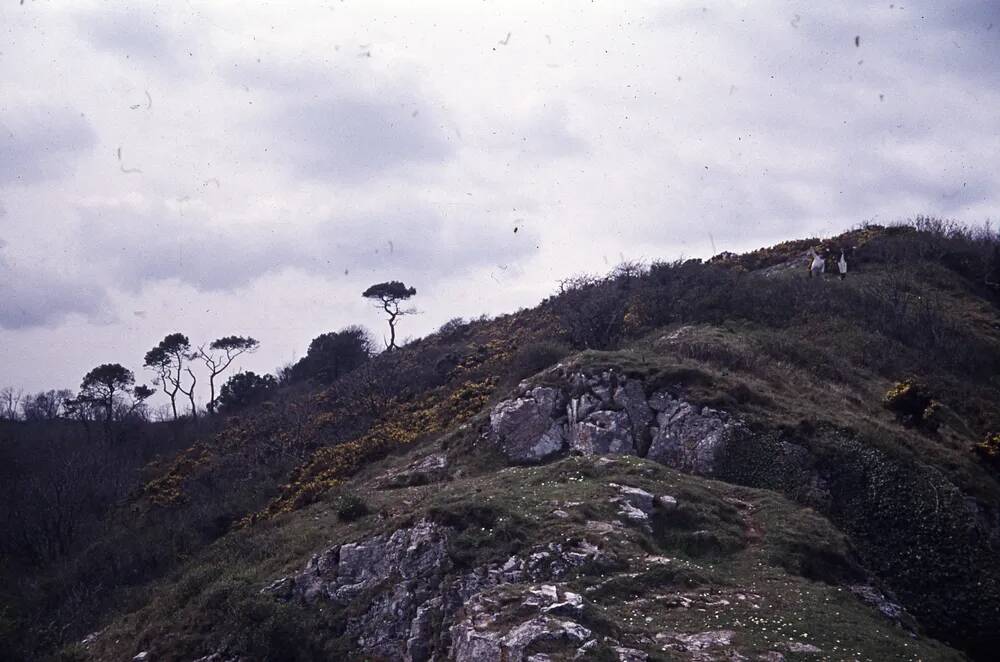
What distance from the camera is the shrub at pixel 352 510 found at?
21.8 meters

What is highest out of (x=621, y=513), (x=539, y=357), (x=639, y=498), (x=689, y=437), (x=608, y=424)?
(x=539, y=357)

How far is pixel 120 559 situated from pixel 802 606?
21.2 metres

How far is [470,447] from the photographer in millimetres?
25750

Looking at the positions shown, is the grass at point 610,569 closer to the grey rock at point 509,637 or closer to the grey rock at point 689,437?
the grey rock at point 509,637

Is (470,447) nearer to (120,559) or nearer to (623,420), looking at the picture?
(623,420)

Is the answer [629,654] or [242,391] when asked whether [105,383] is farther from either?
[629,654]

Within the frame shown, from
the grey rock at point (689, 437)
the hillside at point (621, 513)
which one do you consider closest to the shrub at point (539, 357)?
the hillside at point (621, 513)

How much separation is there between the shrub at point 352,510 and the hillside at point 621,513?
0.08 m

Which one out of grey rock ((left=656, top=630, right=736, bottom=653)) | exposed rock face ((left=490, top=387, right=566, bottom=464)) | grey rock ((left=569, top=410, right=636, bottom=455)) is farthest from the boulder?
exposed rock face ((left=490, top=387, right=566, bottom=464))

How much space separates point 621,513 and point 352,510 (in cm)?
786

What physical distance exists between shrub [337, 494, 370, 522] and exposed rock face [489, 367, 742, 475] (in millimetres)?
4908

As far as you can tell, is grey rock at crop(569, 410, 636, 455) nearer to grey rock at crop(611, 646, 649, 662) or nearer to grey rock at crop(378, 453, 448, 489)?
grey rock at crop(378, 453, 448, 489)

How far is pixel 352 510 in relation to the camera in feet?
71.7

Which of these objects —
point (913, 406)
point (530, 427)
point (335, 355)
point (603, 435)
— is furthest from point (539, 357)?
point (335, 355)
